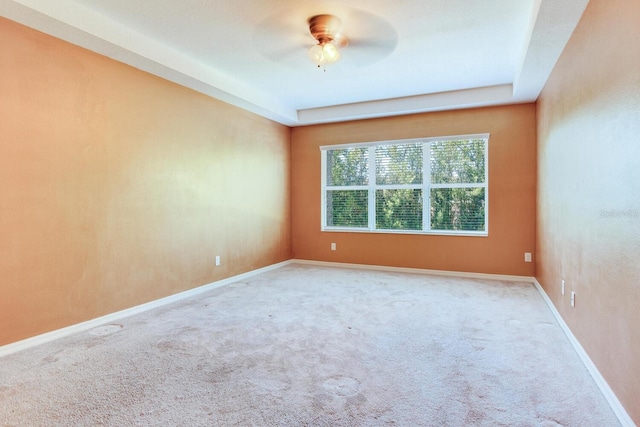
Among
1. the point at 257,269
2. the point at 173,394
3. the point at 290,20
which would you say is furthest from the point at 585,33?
the point at 257,269

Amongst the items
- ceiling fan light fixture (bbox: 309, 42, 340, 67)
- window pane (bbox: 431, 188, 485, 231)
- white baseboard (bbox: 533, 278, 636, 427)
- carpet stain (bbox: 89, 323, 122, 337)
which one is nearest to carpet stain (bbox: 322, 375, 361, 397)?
white baseboard (bbox: 533, 278, 636, 427)

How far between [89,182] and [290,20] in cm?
220

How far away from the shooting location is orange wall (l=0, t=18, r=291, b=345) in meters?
2.47

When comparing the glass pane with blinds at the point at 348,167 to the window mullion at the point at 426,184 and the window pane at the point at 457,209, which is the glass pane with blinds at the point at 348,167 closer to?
the window mullion at the point at 426,184

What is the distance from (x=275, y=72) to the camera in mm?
3902

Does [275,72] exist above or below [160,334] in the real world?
above

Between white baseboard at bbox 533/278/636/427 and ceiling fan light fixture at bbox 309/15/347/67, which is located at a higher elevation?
ceiling fan light fixture at bbox 309/15/347/67

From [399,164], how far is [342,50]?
97.2 inches

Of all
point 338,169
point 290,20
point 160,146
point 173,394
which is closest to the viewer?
point 173,394

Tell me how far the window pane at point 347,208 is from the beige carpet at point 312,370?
2.30 m

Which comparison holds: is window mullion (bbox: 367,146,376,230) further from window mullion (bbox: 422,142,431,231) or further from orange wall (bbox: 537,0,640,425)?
orange wall (bbox: 537,0,640,425)

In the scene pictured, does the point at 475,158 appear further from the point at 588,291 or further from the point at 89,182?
the point at 89,182

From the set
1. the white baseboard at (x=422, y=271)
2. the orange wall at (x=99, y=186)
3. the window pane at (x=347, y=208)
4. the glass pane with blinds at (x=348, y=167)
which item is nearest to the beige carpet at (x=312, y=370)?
the orange wall at (x=99, y=186)

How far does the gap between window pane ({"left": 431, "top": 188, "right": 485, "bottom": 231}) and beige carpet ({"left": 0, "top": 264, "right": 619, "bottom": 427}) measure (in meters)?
1.57
